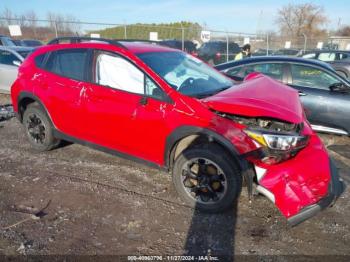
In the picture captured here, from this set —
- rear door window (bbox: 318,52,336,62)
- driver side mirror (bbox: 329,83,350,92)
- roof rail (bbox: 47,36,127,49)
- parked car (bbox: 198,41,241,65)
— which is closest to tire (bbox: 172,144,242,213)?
roof rail (bbox: 47,36,127,49)

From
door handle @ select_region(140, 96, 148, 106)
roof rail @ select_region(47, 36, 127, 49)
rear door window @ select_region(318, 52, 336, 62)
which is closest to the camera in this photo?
door handle @ select_region(140, 96, 148, 106)

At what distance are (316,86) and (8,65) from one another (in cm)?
778

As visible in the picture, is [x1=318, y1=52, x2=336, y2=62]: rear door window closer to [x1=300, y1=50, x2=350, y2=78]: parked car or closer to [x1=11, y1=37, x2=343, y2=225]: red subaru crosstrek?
[x1=300, y1=50, x2=350, y2=78]: parked car

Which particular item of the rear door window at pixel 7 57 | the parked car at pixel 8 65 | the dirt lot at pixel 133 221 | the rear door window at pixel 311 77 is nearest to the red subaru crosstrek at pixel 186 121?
the dirt lot at pixel 133 221

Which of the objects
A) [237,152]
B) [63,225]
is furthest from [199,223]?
[63,225]

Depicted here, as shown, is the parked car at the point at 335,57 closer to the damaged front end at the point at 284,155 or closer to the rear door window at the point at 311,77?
the rear door window at the point at 311,77

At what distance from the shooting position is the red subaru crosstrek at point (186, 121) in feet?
9.43

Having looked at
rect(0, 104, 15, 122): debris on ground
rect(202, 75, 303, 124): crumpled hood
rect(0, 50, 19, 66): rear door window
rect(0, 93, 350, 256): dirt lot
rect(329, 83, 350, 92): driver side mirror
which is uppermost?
rect(0, 50, 19, 66): rear door window

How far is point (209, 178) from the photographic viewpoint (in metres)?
3.25

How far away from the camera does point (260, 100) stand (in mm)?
3111

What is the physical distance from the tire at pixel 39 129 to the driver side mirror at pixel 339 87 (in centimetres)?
468

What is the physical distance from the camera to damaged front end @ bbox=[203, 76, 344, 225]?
2730 mm

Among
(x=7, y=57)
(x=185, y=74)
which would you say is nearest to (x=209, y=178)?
(x=185, y=74)

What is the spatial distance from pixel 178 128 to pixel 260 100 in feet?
2.92
